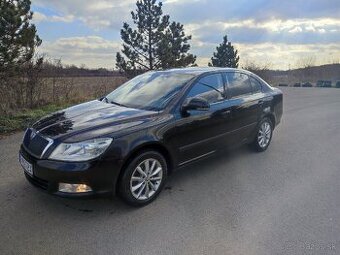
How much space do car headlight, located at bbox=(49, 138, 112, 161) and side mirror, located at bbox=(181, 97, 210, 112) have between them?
51.7 inches

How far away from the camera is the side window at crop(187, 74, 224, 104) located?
186 inches

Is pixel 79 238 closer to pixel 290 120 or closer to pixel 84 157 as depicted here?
pixel 84 157

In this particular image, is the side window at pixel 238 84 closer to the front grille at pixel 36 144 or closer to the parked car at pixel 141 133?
the parked car at pixel 141 133

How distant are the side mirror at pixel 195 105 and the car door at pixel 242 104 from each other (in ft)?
3.15

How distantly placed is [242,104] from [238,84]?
1.24 feet

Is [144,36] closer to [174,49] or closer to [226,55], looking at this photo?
[174,49]

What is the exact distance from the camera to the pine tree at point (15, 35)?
9.27m

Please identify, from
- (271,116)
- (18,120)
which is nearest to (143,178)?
(271,116)

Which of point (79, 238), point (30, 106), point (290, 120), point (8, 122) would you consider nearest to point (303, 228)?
point (79, 238)

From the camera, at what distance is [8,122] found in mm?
8234

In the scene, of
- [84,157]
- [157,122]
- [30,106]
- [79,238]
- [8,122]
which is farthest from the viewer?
[30,106]

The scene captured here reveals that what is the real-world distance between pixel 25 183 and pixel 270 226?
316 cm

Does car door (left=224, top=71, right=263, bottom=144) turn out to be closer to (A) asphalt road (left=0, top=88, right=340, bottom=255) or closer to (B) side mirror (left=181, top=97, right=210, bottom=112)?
(A) asphalt road (left=0, top=88, right=340, bottom=255)

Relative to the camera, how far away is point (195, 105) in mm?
4348
